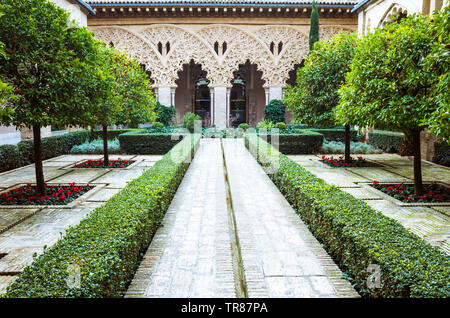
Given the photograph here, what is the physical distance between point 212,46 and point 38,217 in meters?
15.9

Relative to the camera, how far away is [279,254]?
3816 mm

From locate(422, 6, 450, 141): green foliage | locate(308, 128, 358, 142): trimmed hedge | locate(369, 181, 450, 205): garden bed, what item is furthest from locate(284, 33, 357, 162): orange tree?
locate(422, 6, 450, 141): green foliage

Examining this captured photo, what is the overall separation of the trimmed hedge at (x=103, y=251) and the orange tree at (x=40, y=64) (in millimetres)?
2167

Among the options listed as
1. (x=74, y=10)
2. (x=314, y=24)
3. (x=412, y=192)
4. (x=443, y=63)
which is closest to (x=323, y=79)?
(x=412, y=192)

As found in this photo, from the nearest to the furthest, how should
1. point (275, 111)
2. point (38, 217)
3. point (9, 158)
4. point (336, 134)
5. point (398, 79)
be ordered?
point (38, 217)
point (398, 79)
point (9, 158)
point (336, 134)
point (275, 111)

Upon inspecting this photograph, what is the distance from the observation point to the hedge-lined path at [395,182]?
15.1 feet

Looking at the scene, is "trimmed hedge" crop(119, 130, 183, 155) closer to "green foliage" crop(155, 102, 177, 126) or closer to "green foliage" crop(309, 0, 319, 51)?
"green foliage" crop(155, 102, 177, 126)

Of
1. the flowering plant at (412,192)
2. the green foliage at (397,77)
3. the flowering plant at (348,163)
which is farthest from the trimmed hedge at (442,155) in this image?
the green foliage at (397,77)

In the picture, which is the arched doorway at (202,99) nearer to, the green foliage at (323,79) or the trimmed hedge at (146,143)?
the trimmed hedge at (146,143)

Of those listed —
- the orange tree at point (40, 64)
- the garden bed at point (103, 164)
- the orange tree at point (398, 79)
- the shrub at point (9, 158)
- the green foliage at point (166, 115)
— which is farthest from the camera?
the green foliage at point (166, 115)

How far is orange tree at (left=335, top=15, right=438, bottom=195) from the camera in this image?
5.50 metres

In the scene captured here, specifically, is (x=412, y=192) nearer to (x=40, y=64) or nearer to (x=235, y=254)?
(x=235, y=254)

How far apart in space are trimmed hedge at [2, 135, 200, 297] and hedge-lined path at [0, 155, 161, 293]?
0.36 meters
